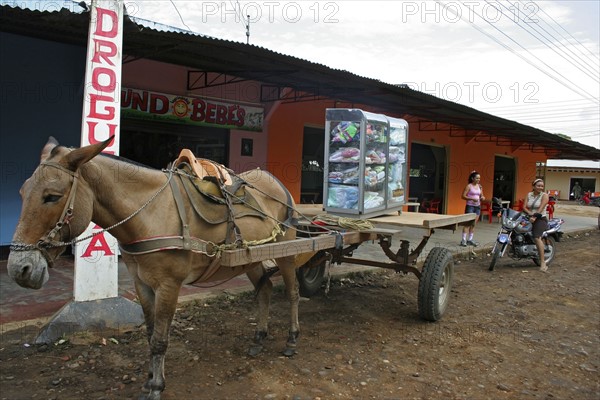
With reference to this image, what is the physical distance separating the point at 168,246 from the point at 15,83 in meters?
5.53

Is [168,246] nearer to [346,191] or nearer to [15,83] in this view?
[346,191]

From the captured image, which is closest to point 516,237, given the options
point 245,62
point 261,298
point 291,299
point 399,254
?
point 399,254

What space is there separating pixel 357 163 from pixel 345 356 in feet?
6.56

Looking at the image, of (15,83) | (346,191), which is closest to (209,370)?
(346,191)

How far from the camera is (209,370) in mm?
3727

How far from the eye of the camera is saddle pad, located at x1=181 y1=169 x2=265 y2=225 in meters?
3.30

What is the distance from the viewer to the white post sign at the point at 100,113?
4449 millimetres

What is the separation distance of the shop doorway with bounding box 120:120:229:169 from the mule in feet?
18.2

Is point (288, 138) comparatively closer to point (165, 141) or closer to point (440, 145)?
point (165, 141)

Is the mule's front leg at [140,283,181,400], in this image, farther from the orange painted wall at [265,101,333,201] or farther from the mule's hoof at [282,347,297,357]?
the orange painted wall at [265,101,333,201]

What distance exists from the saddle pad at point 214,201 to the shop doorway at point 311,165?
7952mm

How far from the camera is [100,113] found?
453 centimetres

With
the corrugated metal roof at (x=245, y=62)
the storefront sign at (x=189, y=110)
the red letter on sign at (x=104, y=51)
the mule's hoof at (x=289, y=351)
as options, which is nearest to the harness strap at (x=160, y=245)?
the mule's hoof at (x=289, y=351)

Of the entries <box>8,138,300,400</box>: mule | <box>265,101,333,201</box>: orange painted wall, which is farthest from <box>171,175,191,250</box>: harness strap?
<box>265,101,333,201</box>: orange painted wall
